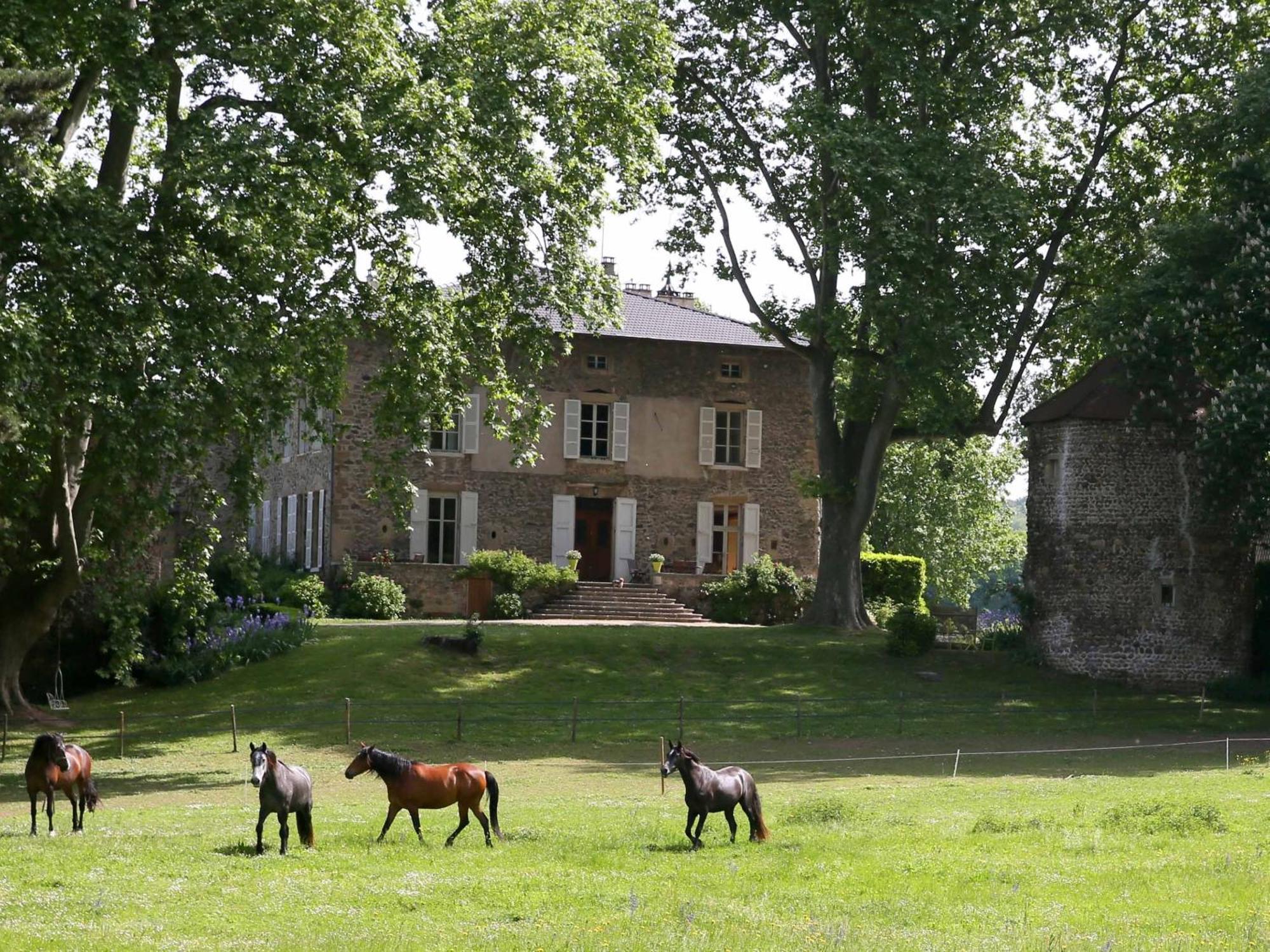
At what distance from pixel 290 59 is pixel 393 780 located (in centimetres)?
1226

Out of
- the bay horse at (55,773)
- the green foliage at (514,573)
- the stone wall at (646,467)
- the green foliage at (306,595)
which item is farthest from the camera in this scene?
the stone wall at (646,467)

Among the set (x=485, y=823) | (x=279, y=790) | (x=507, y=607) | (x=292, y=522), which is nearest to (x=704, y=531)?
(x=507, y=607)

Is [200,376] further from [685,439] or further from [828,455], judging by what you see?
[685,439]

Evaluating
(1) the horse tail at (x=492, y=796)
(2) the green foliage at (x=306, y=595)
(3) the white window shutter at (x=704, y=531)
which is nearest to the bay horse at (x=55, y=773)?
(1) the horse tail at (x=492, y=796)

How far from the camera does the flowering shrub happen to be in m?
29.4

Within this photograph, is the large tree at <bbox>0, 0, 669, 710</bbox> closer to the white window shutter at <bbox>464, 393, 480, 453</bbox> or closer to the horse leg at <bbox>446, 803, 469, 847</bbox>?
the horse leg at <bbox>446, 803, 469, 847</bbox>

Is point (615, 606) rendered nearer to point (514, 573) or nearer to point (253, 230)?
point (514, 573)

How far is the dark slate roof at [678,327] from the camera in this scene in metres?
Result: 44.9

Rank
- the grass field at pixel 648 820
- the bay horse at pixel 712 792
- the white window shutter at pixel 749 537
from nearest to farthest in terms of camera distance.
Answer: the grass field at pixel 648 820, the bay horse at pixel 712 792, the white window shutter at pixel 749 537

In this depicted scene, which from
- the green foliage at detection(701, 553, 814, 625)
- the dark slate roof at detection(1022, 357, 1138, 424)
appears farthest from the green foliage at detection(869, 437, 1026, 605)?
the dark slate roof at detection(1022, 357, 1138, 424)

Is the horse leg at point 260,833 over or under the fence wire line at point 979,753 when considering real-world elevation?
over

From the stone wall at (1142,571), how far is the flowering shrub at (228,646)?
52.4ft

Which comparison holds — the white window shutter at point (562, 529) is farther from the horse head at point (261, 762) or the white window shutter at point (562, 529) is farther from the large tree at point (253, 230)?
the horse head at point (261, 762)

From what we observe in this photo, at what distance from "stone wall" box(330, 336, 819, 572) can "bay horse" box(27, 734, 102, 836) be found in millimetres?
26839
